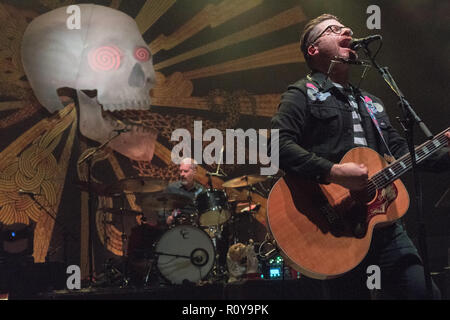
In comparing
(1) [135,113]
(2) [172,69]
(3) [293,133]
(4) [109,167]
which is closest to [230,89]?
(2) [172,69]

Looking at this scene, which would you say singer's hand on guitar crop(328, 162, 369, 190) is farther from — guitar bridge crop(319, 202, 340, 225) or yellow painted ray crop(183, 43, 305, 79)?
yellow painted ray crop(183, 43, 305, 79)

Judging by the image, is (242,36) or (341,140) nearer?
(341,140)

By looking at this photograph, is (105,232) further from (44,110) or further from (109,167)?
(44,110)

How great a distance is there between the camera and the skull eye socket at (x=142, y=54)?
284 inches

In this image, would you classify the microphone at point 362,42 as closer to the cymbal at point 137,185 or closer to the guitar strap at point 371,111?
the guitar strap at point 371,111

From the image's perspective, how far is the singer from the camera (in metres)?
2.27

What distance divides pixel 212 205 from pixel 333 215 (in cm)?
378

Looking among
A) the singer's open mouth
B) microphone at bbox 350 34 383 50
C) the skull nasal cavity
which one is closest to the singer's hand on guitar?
microphone at bbox 350 34 383 50

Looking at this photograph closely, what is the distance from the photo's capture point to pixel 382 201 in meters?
2.40

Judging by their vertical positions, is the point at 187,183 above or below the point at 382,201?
above

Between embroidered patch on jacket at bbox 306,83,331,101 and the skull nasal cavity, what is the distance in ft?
16.4

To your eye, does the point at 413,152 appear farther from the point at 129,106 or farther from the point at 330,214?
the point at 129,106

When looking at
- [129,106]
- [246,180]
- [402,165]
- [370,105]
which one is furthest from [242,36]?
[402,165]
